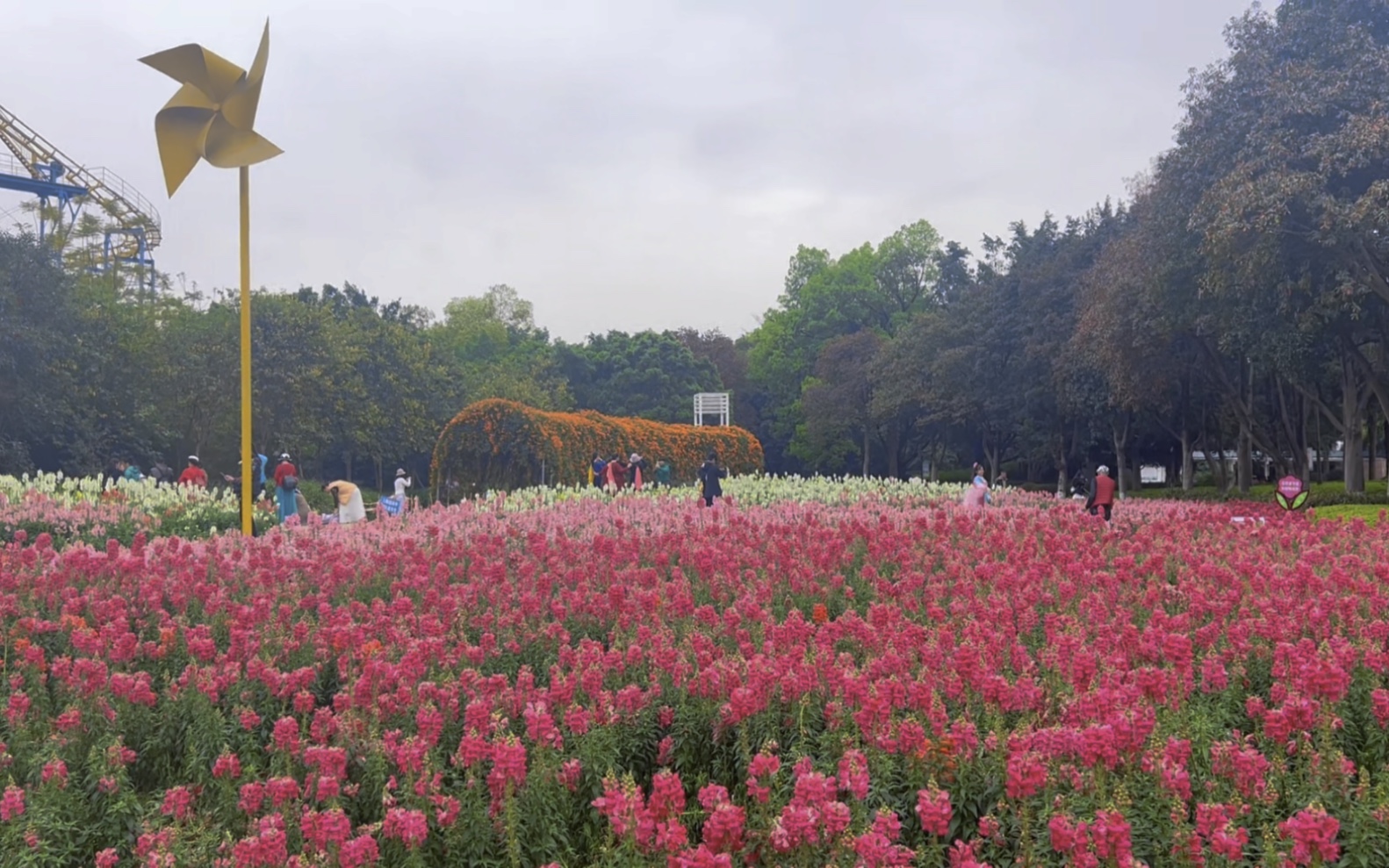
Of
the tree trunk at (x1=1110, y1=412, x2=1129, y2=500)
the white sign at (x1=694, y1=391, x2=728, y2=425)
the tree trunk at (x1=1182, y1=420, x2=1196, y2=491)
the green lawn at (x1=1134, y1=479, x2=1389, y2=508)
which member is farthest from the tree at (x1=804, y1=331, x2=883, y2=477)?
the tree trunk at (x1=1182, y1=420, x2=1196, y2=491)

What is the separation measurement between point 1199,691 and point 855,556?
4497 mm

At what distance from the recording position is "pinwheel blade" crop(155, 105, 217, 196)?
42.7ft

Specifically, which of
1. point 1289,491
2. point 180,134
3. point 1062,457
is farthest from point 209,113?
point 1062,457

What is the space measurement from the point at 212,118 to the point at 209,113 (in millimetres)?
73

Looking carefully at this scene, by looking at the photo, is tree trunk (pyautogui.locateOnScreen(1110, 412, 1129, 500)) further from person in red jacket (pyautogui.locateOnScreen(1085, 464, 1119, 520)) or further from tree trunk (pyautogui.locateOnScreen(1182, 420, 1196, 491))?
person in red jacket (pyautogui.locateOnScreen(1085, 464, 1119, 520))

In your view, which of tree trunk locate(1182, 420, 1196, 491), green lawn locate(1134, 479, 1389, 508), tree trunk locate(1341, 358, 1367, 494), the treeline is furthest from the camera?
tree trunk locate(1182, 420, 1196, 491)

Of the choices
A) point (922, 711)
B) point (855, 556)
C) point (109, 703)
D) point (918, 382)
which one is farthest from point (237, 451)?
point (922, 711)

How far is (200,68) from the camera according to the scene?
42.1ft

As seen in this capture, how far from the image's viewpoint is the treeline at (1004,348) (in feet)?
69.6

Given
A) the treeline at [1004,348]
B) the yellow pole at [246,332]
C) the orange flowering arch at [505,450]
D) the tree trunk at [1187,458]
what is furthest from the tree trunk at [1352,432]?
the yellow pole at [246,332]

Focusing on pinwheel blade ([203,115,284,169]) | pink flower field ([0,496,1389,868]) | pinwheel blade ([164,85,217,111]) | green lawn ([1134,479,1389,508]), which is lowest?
pink flower field ([0,496,1389,868])

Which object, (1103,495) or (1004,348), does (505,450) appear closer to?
(1103,495)

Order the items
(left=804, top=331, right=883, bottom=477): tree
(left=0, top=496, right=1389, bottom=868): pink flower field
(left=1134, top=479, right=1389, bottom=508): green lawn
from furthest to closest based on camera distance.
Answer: (left=804, top=331, right=883, bottom=477): tree < (left=1134, top=479, right=1389, bottom=508): green lawn < (left=0, top=496, right=1389, bottom=868): pink flower field

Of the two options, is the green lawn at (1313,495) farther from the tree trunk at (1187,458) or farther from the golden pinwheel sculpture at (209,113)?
the golden pinwheel sculpture at (209,113)
